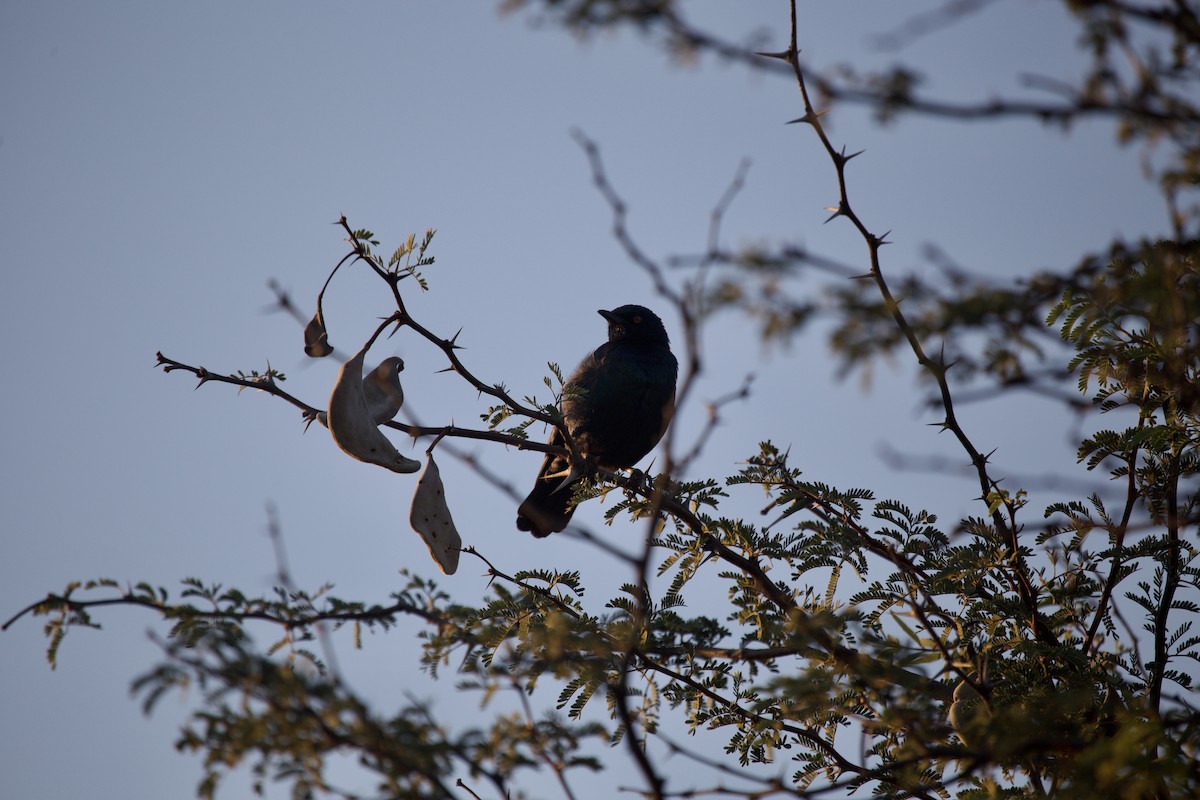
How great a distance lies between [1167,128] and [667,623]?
98.0 inches

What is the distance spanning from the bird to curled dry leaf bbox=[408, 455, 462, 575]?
2.69 meters

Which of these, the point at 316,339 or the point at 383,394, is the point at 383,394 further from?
the point at 316,339

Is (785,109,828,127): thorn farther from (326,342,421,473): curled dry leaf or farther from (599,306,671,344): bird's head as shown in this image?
(599,306,671,344): bird's head

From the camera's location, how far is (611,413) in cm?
692

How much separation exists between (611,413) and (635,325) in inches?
37.4

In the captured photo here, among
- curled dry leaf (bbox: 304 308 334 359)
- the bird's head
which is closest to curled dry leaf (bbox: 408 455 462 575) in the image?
curled dry leaf (bbox: 304 308 334 359)

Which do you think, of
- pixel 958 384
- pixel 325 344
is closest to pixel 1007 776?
pixel 958 384

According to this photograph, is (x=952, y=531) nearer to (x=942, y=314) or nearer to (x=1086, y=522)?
(x=1086, y=522)

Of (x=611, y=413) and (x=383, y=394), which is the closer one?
(x=383, y=394)

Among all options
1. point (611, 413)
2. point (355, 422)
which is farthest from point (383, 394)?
point (611, 413)

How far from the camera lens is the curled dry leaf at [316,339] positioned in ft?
11.7

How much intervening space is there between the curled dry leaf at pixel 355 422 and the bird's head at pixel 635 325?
4.01 metres

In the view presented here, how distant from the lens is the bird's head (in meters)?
7.55

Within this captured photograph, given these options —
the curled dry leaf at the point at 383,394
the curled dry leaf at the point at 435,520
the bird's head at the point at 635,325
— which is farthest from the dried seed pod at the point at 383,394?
the bird's head at the point at 635,325
